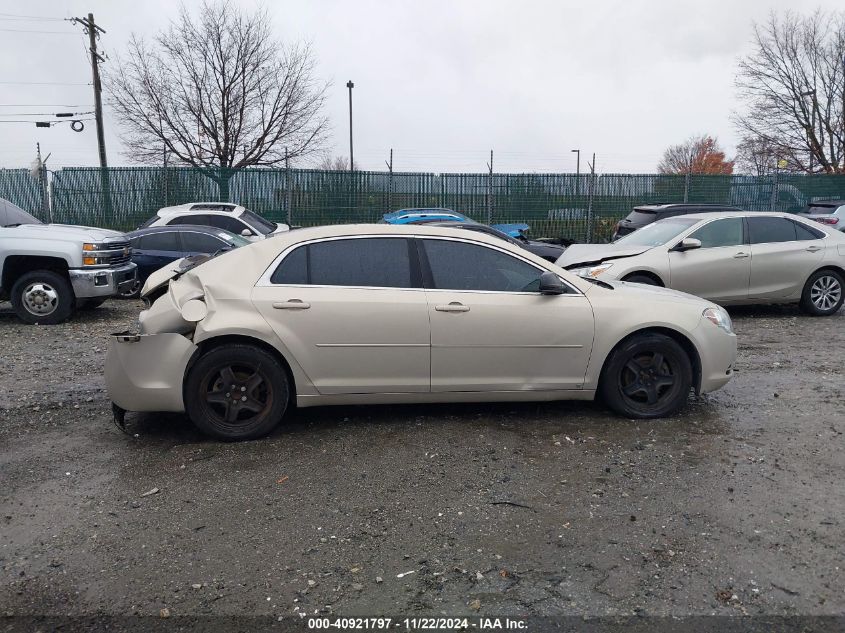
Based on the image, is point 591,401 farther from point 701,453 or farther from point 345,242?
point 345,242

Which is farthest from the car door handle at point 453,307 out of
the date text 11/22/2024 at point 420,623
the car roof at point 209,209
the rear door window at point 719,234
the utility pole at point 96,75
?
the utility pole at point 96,75

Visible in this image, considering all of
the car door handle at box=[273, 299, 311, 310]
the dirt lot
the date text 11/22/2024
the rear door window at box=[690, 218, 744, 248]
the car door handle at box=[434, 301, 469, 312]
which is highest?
the rear door window at box=[690, 218, 744, 248]

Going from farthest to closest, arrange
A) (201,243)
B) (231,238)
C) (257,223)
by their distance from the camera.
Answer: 1. (257,223)
2. (231,238)
3. (201,243)

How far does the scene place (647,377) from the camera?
17.9 ft

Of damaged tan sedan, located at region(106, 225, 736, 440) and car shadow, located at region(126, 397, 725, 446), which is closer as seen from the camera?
damaged tan sedan, located at region(106, 225, 736, 440)

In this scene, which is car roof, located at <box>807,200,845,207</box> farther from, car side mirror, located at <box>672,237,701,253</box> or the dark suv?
car side mirror, located at <box>672,237,701,253</box>

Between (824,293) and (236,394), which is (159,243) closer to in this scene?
(236,394)

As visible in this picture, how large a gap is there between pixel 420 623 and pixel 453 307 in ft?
8.42

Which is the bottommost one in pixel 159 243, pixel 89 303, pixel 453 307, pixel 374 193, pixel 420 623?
pixel 420 623

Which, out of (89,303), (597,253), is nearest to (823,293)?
(597,253)

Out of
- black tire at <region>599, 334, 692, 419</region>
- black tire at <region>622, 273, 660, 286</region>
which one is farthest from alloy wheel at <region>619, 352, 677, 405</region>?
black tire at <region>622, 273, 660, 286</region>

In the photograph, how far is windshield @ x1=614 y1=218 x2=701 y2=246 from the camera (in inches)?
400

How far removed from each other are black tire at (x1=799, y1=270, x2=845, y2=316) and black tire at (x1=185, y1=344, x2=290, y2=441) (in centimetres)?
820

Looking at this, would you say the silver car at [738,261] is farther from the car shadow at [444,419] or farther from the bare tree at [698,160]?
the bare tree at [698,160]
